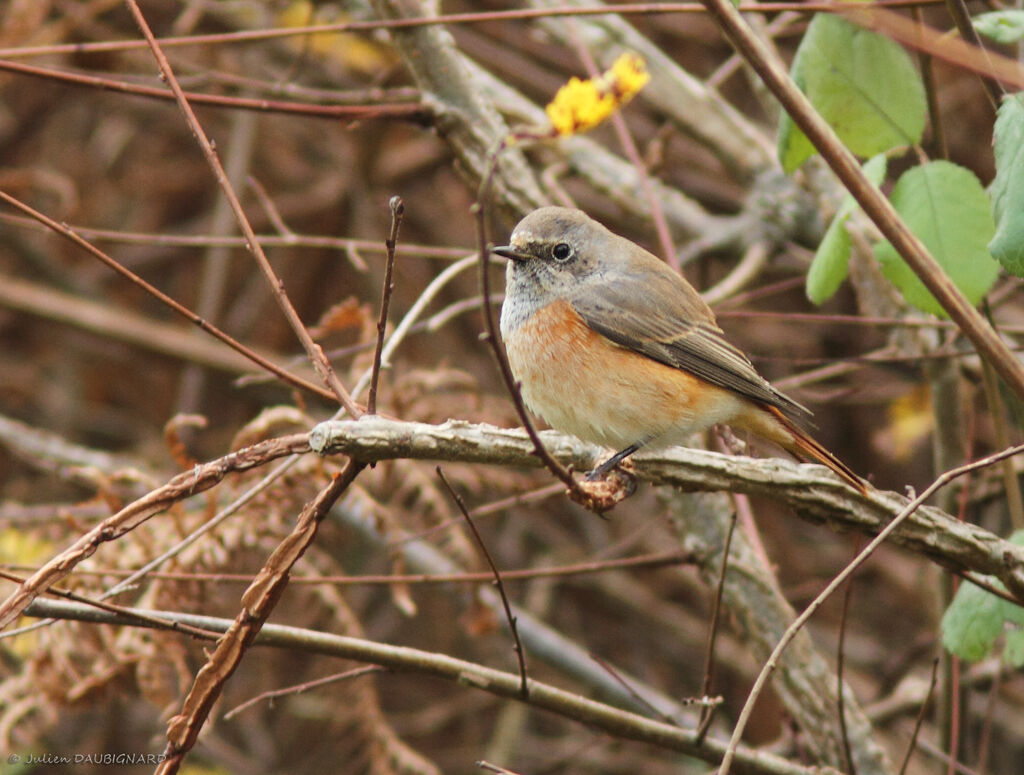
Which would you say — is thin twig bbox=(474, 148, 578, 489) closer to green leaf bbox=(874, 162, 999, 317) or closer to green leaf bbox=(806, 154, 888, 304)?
green leaf bbox=(806, 154, 888, 304)

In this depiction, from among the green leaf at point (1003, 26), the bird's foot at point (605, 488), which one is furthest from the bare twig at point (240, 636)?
the green leaf at point (1003, 26)

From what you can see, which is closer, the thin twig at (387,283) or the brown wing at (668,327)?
the thin twig at (387,283)

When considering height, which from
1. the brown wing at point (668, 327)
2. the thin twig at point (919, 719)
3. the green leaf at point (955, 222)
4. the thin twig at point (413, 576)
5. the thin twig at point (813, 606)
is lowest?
the thin twig at point (919, 719)

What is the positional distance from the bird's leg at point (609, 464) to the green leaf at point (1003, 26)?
1.22m

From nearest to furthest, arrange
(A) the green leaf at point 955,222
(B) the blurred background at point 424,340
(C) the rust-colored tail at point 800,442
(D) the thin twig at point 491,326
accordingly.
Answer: (D) the thin twig at point 491,326 → (A) the green leaf at point 955,222 → (C) the rust-colored tail at point 800,442 → (B) the blurred background at point 424,340

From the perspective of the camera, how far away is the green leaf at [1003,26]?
1.84 meters

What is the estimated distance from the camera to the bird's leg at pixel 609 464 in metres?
2.49

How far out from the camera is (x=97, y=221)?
586 cm

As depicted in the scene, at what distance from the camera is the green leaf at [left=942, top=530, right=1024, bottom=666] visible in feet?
7.04

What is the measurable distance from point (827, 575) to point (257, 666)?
293 cm

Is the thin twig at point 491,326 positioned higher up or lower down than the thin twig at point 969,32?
lower down

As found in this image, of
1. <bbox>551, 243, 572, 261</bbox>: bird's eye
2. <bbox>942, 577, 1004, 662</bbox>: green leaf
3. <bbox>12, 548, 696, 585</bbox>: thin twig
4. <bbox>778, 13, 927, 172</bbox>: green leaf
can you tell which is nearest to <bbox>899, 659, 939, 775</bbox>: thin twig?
<bbox>942, 577, 1004, 662</bbox>: green leaf

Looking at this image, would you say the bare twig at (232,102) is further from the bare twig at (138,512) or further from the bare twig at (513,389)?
the bare twig at (513,389)

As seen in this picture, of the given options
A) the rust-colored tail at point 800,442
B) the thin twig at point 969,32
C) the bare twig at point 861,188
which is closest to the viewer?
the bare twig at point 861,188
